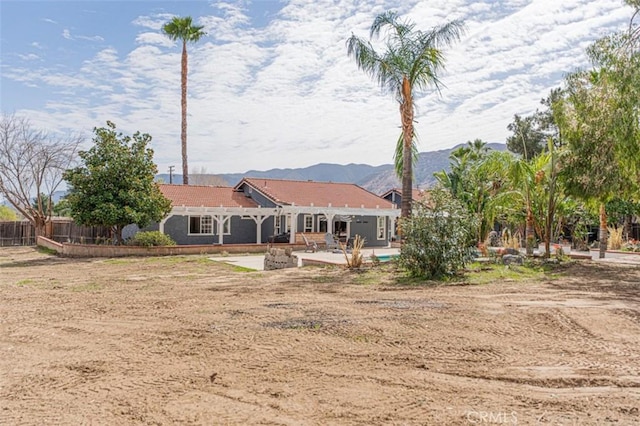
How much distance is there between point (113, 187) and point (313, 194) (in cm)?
1311

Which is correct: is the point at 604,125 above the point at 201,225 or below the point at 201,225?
above

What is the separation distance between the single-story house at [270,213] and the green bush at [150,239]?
1.66 meters

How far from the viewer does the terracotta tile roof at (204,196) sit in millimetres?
28453

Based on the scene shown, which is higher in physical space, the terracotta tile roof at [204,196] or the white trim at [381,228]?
the terracotta tile roof at [204,196]

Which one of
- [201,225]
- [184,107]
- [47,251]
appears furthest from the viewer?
[184,107]

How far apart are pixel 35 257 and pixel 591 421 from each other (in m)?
23.4

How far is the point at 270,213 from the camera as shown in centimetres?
2942

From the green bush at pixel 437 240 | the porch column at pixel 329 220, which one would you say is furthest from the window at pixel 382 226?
the green bush at pixel 437 240

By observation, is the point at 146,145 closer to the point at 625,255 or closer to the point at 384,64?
the point at 384,64

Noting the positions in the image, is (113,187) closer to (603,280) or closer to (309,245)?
(309,245)

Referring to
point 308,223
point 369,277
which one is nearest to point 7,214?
point 308,223

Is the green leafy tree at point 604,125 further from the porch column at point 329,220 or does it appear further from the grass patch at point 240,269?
the porch column at point 329,220

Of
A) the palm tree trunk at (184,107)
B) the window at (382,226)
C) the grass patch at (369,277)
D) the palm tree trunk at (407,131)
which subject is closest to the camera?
the grass patch at (369,277)

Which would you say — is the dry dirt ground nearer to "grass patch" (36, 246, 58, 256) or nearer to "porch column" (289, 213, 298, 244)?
"grass patch" (36, 246, 58, 256)
